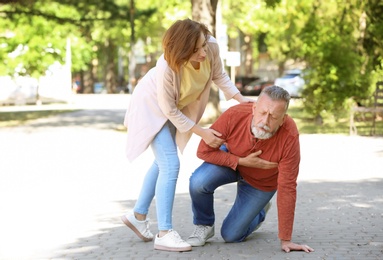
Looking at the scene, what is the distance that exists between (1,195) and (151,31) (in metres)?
58.3

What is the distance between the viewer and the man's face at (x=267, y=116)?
21.2 ft

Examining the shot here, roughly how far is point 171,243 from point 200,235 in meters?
0.28

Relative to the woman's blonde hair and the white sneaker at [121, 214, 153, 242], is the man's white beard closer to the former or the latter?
the woman's blonde hair

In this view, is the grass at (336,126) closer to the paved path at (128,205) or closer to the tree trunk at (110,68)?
the paved path at (128,205)

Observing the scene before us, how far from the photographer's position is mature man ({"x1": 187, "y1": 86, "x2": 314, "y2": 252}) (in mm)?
6613

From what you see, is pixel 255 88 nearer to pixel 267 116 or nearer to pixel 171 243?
pixel 171 243

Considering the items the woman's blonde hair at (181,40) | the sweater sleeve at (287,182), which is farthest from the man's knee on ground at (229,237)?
the woman's blonde hair at (181,40)

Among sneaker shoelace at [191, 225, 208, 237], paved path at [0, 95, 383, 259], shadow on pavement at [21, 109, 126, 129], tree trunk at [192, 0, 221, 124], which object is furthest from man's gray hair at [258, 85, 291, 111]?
shadow on pavement at [21, 109, 126, 129]

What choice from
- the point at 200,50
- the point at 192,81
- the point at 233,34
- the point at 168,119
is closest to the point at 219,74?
the point at 192,81

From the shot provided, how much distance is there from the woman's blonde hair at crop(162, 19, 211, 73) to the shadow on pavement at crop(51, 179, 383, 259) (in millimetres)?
1406

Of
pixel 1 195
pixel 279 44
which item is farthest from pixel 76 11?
pixel 279 44

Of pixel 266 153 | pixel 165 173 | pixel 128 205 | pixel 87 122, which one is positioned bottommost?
pixel 87 122

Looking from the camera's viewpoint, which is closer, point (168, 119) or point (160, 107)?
point (160, 107)

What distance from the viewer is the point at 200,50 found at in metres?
6.76
